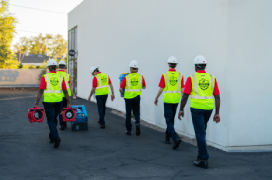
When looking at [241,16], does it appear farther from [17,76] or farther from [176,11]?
[17,76]

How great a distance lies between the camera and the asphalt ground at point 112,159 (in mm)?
4746

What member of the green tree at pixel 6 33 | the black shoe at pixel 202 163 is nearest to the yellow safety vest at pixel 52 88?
the black shoe at pixel 202 163

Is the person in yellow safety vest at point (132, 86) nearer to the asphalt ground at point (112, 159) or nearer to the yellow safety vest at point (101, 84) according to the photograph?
the asphalt ground at point (112, 159)

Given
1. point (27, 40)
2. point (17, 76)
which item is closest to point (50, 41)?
point (27, 40)

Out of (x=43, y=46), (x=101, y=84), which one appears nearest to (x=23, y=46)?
(x=43, y=46)

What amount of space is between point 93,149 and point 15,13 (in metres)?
40.1

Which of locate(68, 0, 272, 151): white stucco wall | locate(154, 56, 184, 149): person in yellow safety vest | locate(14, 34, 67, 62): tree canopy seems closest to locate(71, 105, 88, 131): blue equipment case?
locate(68, 0, 272, 151): white stucco wall

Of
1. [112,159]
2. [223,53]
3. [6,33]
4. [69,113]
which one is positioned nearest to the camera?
[112,159]

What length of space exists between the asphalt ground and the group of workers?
35cm

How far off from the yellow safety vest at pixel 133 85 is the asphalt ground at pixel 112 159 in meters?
1.19

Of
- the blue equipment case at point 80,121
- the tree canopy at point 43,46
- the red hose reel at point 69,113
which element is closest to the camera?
the red hose reel at point 69,113

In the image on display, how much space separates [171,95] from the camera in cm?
672

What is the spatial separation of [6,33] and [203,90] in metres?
41.8

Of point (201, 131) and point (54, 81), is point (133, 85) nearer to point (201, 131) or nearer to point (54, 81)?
point (54, 81)
